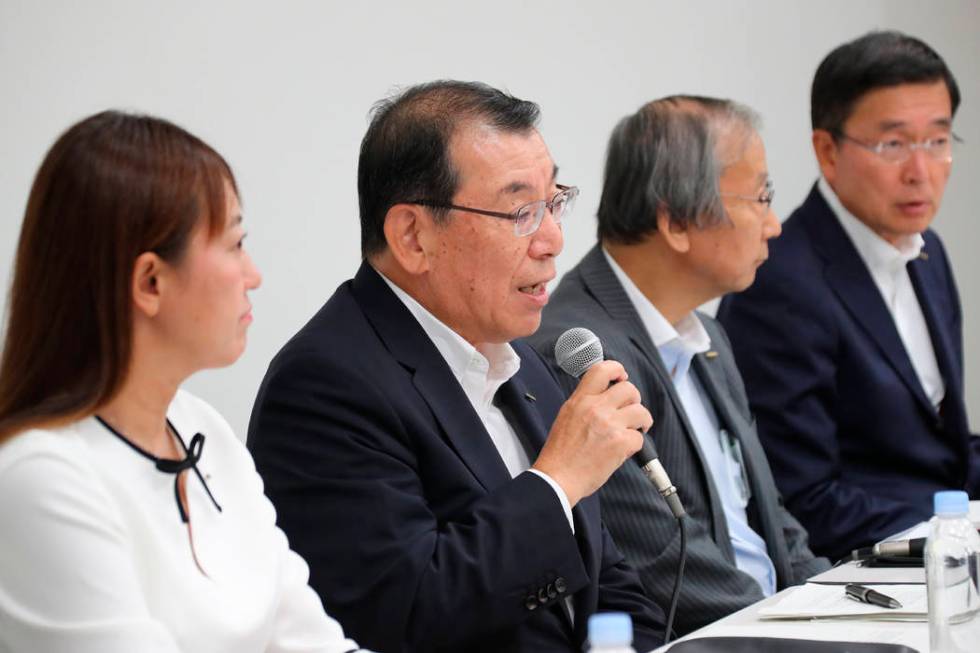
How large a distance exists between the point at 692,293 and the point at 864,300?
2.46 feet

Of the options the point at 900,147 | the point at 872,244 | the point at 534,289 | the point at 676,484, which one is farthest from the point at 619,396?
the point at 900,147

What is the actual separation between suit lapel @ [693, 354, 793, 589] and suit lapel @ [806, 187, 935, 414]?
0.67m

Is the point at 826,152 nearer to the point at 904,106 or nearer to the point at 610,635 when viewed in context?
the point at 904,106

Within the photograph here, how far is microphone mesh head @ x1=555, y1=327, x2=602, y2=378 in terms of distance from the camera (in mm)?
2404

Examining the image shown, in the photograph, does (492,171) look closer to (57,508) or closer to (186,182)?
(186,182)

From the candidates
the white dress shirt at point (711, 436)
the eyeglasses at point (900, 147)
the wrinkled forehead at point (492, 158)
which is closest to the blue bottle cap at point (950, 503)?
the wrinkled forehead at point (492, 158)

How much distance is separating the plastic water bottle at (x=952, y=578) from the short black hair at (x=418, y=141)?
0.99 metres

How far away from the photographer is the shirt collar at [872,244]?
149 inches

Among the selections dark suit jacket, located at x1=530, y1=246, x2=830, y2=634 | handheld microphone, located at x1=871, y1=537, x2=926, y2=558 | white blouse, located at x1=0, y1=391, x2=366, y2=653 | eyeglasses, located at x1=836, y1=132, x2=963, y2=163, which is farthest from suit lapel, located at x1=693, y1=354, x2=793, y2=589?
white blouse, located at x1=0, y1=391, x2=366, y2=653

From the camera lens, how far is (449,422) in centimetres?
222

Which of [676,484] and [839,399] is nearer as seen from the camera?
[676,484]

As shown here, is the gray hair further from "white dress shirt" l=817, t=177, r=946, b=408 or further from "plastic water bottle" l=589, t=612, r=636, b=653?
"plastic water bottle" l=589, t=612, r=636, b=653

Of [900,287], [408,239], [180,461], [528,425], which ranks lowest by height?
[900,287]

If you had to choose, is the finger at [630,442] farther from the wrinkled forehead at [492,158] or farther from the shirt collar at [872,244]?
the shirt collar at [872,244]
